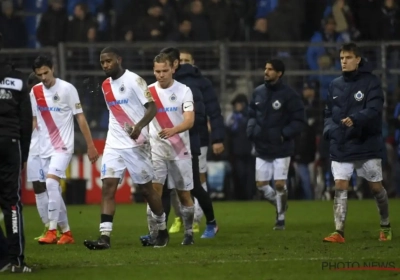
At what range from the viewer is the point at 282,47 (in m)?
23.8

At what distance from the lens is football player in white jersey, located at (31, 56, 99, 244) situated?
14156 mm

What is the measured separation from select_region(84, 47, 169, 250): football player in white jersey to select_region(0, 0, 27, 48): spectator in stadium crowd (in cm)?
1243

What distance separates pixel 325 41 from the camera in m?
25.1

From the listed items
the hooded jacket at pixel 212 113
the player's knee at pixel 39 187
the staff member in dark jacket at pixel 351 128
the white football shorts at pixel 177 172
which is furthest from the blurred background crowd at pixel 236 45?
the staff member in dark jacket at pixel 351 128

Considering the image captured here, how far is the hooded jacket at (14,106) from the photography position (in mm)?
10367

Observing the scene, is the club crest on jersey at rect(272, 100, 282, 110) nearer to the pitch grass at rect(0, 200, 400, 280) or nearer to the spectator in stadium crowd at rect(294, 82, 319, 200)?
the pitch grass at rect(0, 200, 400, 280)

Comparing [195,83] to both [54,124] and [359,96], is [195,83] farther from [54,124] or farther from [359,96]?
[359,96]

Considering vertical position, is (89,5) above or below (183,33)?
above

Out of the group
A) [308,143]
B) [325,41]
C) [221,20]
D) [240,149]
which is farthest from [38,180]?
[325,41]

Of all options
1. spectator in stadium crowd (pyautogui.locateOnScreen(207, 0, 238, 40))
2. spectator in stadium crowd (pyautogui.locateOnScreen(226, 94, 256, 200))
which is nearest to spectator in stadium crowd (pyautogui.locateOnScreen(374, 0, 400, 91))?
spectator in stadium crowd (pyautogui.locateOnScreen(207, 0, 238, 40))

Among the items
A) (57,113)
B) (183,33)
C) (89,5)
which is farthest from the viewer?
(89,5)

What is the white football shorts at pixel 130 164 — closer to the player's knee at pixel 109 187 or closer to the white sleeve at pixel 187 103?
the player's knee at pixel 109 187

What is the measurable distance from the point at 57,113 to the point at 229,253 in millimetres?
3481

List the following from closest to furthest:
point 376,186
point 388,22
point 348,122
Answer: point 348,122 → point 376,186 → point 388,22
